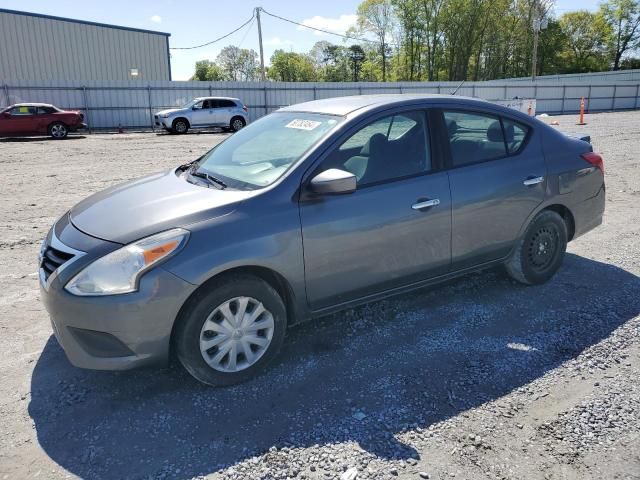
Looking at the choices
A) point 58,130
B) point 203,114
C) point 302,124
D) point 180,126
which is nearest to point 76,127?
point 58,130

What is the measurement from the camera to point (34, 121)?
20.2 metres

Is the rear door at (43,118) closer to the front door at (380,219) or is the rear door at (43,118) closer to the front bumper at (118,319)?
the front bumper at (118,319)

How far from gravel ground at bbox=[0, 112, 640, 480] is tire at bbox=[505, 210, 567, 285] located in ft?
0.50

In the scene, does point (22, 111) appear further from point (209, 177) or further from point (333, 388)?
point (333, 388)

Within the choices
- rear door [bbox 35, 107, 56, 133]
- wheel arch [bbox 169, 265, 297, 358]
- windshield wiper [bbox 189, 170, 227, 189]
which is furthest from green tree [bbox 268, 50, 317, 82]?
wheel arch [bbox 169, 265, 297, 358]

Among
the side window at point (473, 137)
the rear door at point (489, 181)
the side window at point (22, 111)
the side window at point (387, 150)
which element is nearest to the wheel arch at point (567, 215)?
the rear door at point (489, 181)

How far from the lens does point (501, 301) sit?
4289 mm

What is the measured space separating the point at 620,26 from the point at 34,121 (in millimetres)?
74622

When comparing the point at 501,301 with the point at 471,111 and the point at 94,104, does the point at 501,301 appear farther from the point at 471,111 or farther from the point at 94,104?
the point at 94,104

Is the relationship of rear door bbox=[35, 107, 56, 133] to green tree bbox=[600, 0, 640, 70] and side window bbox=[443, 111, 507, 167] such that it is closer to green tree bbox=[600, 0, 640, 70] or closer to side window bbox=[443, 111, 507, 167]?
side window bbox=[443, 111, 507, 167]

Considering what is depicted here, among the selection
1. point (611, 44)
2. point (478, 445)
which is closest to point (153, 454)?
point (478, 445)

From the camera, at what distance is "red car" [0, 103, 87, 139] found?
19.9m

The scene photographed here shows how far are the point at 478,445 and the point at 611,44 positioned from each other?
81791mm

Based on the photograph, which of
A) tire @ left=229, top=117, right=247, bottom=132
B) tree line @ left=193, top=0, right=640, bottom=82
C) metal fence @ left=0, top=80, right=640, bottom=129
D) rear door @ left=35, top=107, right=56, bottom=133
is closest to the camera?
rear door @ left=35, top=107, right=56, bottom=133
